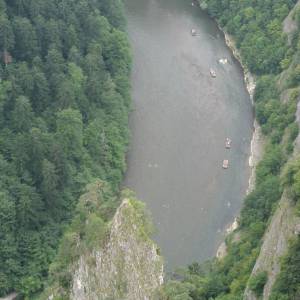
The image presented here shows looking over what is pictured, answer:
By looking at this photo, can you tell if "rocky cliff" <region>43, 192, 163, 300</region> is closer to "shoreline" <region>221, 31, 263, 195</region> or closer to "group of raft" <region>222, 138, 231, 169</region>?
"shoreline" <region>221, 31, 263, 195</region>

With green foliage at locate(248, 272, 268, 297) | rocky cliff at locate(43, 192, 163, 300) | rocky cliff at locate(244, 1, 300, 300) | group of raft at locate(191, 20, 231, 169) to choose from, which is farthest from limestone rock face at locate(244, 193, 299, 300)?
group of raft at locate(191, 20, 231, 169)

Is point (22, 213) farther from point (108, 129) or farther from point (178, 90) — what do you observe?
point (178, 90)

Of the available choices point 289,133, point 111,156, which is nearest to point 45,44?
point 111,156

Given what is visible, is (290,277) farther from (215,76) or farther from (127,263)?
(215,76)

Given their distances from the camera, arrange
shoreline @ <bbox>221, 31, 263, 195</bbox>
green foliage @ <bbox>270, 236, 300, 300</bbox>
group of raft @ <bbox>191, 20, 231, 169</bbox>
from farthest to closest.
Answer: group of raft @ <bbox>191, 20, 231, 169</bbox> < shoreline @ <bbox>221, 31, 263, 195</bbox> < green foliage @ <bbox>270, 236, 300, 300</bbox>

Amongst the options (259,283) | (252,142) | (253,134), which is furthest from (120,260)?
(253,134)

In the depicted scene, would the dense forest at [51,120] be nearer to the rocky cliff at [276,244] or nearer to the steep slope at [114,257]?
the steep slope at [114,257]
